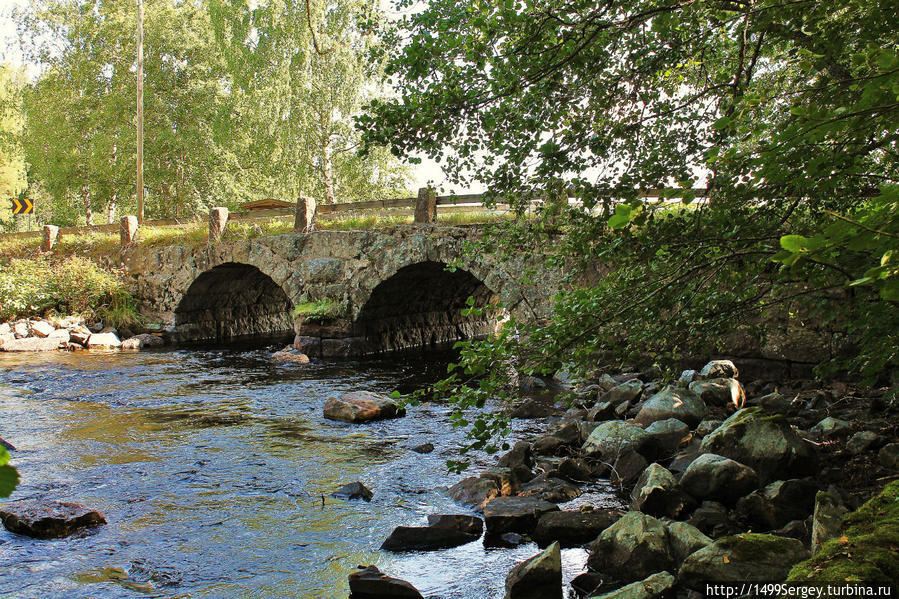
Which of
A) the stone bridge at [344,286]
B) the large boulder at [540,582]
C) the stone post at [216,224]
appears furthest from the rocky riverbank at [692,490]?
the stone post at [216,224]

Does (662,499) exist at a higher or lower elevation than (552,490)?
higher

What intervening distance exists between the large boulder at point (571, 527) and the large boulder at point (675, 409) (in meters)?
2.10

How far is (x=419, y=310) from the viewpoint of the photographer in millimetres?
16906

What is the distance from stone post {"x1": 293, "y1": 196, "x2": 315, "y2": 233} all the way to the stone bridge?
0.76ft

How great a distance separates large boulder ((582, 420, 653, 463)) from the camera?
588 centimetres

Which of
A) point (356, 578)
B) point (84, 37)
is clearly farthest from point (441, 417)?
point (84, 37)

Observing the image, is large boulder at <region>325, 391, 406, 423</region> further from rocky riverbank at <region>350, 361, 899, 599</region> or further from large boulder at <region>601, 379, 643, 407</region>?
large boulder at <region>601, 379, 643, 407</region>

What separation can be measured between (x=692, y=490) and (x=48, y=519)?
4911mm

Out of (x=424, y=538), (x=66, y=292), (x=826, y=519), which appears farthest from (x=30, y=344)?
(x=826, y=519)

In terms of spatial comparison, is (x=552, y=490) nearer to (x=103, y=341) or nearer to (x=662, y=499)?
(x=662, y=499)

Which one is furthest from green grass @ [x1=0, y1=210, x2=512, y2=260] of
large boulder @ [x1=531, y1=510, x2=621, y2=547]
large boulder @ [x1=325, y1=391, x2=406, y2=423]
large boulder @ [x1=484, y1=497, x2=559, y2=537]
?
large boulder @ [x1=531, y1=510, x2=621, y2=547]

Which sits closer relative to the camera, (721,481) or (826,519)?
(826,519)

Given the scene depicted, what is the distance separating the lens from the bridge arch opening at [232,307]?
17672 mm

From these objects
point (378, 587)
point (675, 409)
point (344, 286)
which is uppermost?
point (344, 286)
